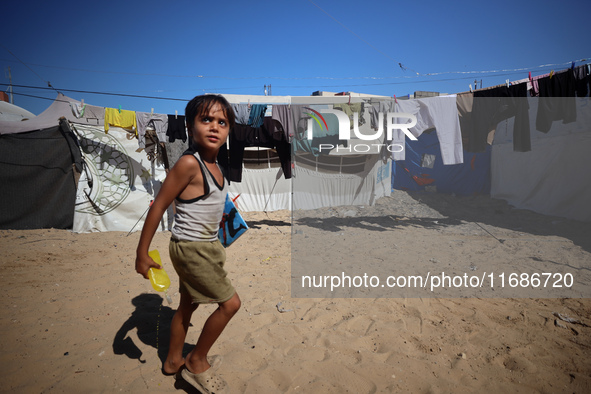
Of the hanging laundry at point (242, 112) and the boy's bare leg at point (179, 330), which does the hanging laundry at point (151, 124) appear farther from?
the boy's bare leg at point (179, 330)

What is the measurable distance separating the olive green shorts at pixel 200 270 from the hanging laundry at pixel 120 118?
6.48 metres

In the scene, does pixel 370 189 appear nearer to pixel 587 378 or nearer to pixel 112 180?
pixel 112 180

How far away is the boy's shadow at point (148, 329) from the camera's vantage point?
→ 222 centimetres

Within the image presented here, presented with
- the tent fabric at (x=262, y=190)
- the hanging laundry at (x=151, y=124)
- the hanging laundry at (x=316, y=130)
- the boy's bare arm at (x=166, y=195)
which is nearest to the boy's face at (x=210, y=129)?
the boy's bare arm at (x=166, y=195)

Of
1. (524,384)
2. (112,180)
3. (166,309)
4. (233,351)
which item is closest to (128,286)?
(166,309)

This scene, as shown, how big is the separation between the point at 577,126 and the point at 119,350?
1095 cm

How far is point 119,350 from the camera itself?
2232mm

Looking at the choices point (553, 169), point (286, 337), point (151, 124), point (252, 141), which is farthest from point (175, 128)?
point (553, 169)

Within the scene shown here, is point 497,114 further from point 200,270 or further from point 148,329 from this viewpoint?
point 148,329

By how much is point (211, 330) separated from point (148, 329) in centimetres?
125

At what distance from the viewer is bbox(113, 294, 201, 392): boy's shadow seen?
2.22 m

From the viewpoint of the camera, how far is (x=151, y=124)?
7.04 meters

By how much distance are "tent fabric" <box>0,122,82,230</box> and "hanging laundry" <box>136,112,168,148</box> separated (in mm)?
1596

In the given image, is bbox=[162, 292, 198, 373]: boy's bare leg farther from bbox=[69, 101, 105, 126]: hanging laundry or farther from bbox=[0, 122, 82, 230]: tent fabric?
bbox=[69, 101, 105, 126]: hanging laundry
